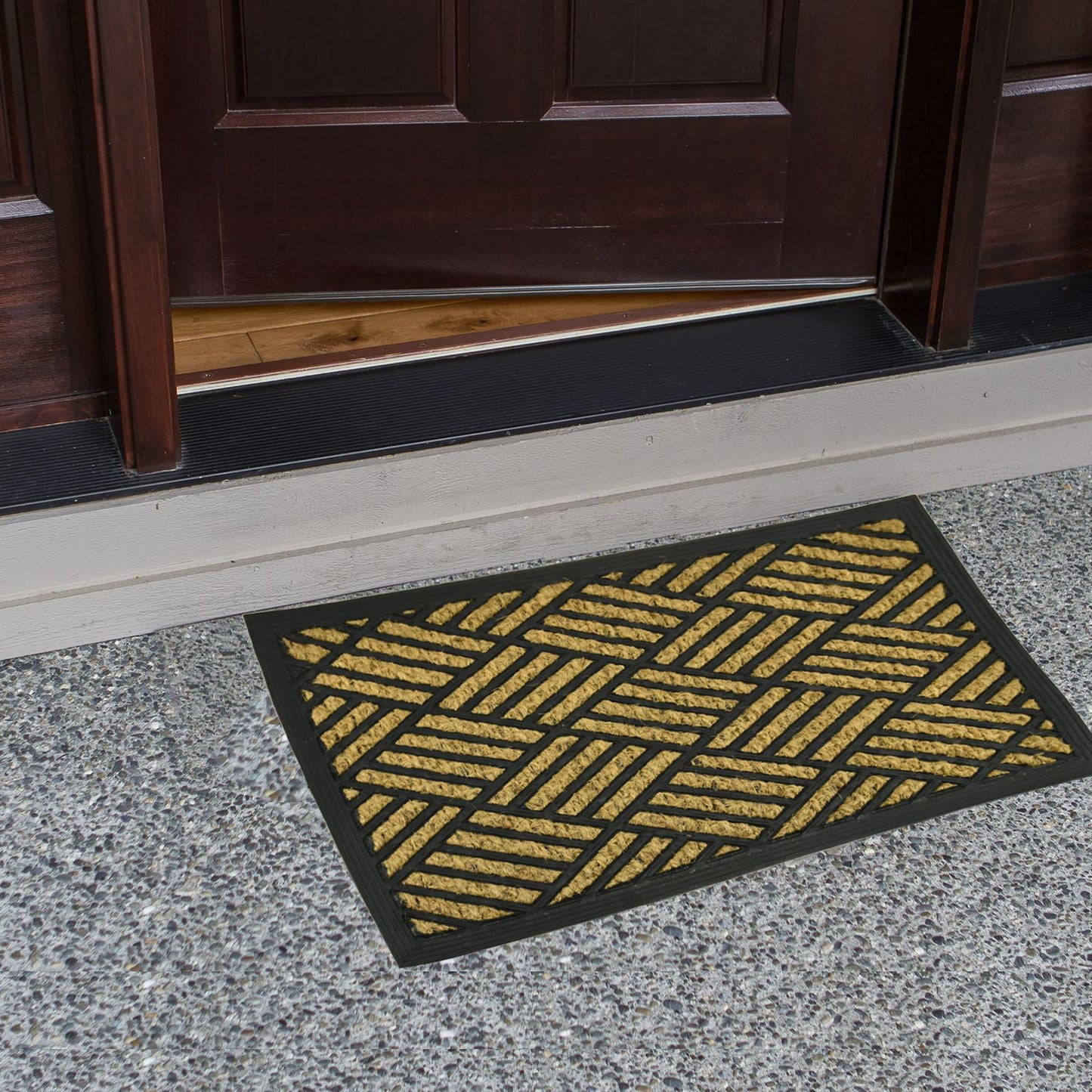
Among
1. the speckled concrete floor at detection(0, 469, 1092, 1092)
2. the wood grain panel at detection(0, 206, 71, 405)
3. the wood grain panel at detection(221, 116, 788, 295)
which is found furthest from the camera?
the wood grain panel at detection(221, 116, 788, 295)

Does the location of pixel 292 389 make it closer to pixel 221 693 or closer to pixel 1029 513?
pixel 221 693

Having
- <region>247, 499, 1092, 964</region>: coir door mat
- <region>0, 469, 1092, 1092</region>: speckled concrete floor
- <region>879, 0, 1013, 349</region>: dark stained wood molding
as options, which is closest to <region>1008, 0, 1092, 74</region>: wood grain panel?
<region>879, 0, 1013, 349</region>: dark stained wood molding

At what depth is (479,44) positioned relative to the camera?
1989mm

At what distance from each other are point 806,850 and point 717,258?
981 millimetres

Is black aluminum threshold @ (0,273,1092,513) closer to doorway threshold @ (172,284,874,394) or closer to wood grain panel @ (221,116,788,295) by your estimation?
doorway threshold @ (172,284,874,394)

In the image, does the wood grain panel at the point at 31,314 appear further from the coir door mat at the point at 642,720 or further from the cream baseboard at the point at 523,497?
the coir door mat at the point at 642,720

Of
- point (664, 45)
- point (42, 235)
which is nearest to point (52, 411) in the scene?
point (42, 235)

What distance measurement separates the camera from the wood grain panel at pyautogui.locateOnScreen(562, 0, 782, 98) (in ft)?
6.61

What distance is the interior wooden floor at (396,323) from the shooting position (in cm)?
206

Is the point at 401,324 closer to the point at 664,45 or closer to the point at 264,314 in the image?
the point at 264,314

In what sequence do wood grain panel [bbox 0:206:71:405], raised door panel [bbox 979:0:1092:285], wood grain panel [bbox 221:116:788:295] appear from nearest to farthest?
1. wood grain panel [bbox 0:206:71:405]
2. wood grain panel [bbox 221:116:788:295]
3. raised door panel [bbox 979:0:1092:285]

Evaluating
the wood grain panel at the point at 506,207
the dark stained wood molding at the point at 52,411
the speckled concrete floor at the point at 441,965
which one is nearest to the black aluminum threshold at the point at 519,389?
the dark stained wood molding at the point at 52,411

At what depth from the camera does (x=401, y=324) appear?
2.15 m

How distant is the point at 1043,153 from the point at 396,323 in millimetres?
1043
